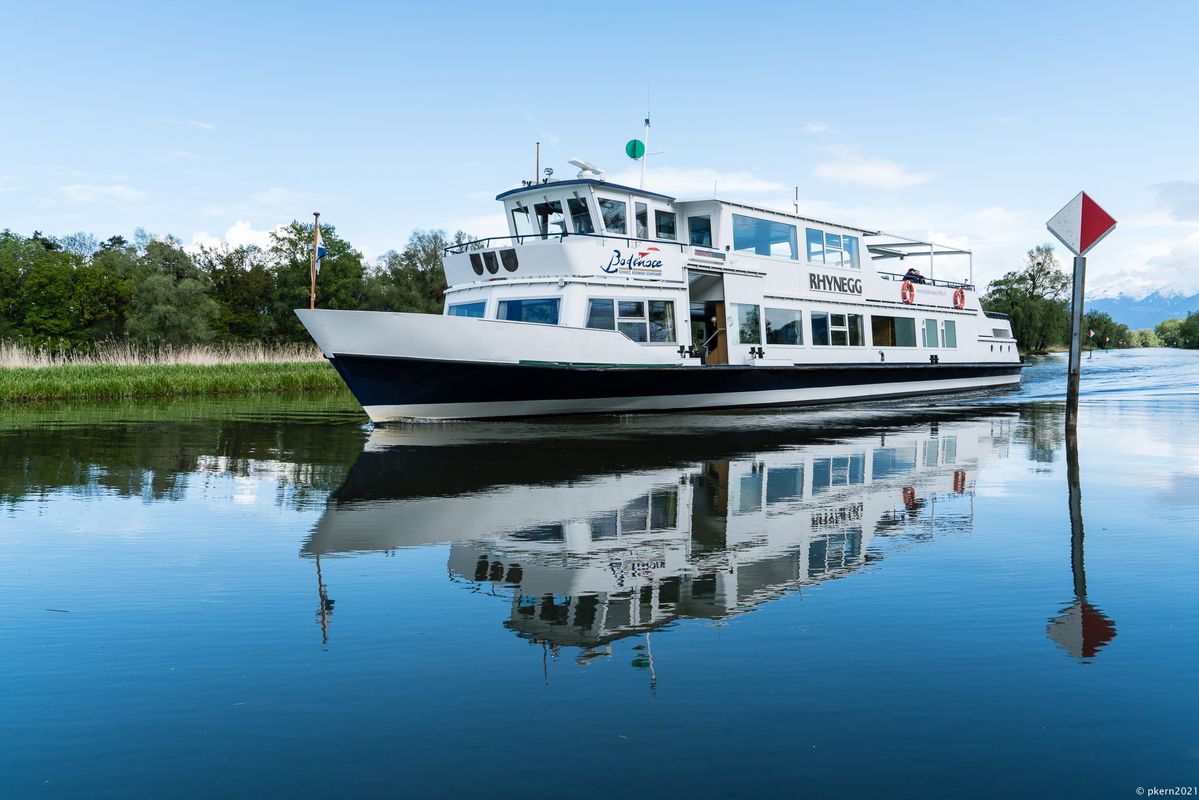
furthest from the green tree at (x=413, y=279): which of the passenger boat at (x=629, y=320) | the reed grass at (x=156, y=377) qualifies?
the passenger boat at (x=629, y=320)

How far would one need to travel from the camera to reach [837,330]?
78.1 feet

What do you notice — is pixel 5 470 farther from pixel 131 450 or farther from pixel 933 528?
pixel 933 528

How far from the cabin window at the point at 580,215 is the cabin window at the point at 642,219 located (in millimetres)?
1110

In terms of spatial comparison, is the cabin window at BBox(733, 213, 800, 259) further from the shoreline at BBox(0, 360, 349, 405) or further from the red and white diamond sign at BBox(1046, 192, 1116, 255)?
the shoreline at BBox(0, 360, 349, 405)

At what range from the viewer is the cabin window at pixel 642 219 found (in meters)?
19.8

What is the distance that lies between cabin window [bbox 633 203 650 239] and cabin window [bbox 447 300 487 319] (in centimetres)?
368

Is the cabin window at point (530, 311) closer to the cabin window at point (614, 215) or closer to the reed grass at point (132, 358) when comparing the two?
the cabin window at point (614, 215)

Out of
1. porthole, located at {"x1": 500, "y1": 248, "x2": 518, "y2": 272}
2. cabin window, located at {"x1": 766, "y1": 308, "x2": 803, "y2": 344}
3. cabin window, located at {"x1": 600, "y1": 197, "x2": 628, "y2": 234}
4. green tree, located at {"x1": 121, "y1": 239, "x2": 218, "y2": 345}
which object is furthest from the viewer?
green tree, located at {"x1": 121, "y1": 239, "x2": 218, "y2": 345}

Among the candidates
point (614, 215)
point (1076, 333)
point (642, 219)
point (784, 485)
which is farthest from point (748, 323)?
point (784, 485)

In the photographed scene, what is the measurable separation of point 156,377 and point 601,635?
27194mm

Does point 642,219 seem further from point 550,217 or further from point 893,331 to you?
point 893,331

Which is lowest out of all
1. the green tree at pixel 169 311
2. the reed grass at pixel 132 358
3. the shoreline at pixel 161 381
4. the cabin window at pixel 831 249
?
the shoreline at pixel 161 381

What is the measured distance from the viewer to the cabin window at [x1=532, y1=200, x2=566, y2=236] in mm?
19656

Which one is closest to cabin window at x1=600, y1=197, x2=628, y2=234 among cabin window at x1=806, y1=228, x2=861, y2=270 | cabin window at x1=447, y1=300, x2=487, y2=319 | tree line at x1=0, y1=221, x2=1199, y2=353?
cabin window at x1=447, y1=300, x2=487, y2=319
